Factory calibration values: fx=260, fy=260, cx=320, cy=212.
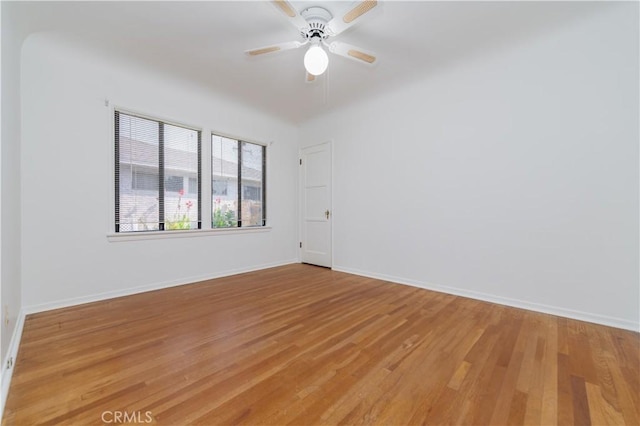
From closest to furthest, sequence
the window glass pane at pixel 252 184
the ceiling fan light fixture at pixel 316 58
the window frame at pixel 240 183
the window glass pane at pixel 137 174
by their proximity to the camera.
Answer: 1. the ceiling fan light fixture at pixel 316 58
2. the window glass pane at pixel 137 174
3. the window frame at pixel 240 183
4. the window glass pane at pixel 252 184

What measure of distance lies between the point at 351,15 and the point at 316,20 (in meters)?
0.46

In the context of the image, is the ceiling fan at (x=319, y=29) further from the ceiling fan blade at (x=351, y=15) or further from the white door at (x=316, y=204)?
the white door at (x=316, y=204)

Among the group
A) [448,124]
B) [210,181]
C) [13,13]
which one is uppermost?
[13,13]

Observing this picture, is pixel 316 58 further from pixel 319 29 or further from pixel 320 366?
pixel 320 366

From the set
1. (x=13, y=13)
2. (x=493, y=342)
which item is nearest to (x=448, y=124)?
(x=493, y=342)

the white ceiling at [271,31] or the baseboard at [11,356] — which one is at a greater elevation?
the white ceiling at [271,31]

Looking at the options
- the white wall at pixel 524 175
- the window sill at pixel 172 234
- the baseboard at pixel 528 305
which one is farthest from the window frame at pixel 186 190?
the baseboard at pixel 528 305

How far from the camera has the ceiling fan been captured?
1.92 m

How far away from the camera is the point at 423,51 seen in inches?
111

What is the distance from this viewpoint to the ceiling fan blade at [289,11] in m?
1.84

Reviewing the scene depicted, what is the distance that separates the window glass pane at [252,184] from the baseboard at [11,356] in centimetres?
269

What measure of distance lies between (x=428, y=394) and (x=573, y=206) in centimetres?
235

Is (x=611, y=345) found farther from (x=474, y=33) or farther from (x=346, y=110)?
(x=346, y=110)

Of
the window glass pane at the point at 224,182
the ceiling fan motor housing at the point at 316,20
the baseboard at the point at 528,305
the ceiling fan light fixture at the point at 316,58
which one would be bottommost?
the baseboard at the point at 528,305
